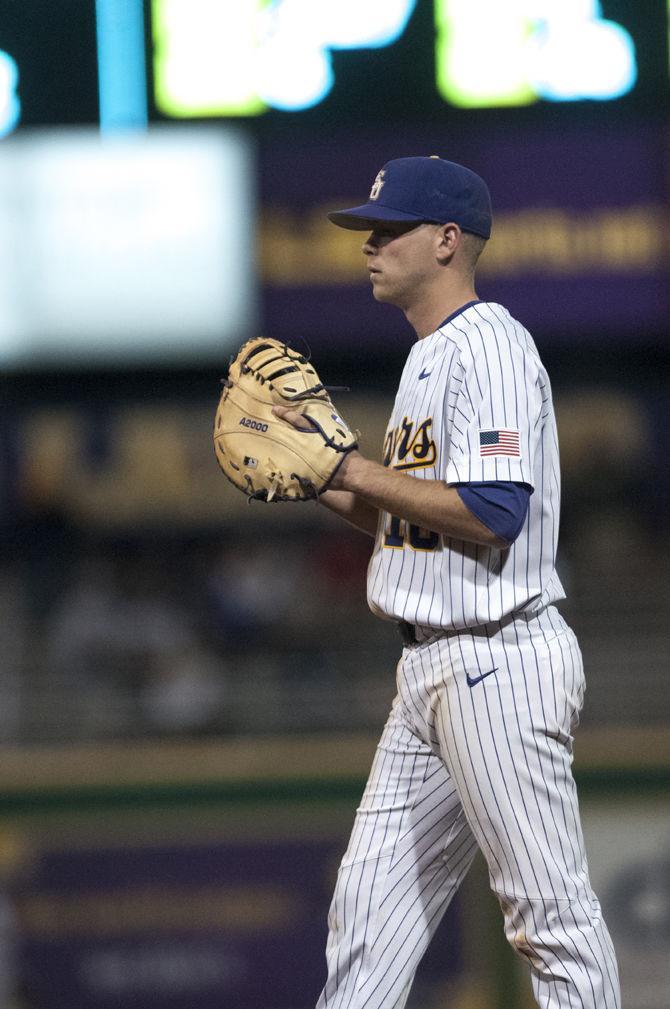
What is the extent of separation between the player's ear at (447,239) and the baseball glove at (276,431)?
22cm

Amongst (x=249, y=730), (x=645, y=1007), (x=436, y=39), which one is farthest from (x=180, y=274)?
(x=645, y=1007)

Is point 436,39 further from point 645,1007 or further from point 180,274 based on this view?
point 645,1007

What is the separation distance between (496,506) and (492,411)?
0.12m

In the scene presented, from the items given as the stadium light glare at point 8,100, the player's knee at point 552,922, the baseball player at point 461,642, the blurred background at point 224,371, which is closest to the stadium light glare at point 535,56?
the blurred background at point 224,371

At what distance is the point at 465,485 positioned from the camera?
1675 millimetres

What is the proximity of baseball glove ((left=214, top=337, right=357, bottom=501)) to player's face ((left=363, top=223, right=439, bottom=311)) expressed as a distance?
0.15 meters

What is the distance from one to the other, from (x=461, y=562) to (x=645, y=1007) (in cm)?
168

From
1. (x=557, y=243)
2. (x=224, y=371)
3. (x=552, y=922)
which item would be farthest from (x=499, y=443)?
(x=224, y=371)

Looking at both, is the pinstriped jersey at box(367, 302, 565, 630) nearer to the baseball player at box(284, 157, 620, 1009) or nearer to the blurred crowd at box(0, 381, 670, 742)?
the baseball player at box(284, 157, 620, 1009)

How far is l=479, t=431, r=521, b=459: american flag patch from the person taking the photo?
167 cm

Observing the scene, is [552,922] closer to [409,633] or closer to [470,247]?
[409,633]

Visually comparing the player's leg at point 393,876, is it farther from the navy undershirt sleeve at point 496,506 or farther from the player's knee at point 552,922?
the navy undershirt sleeve at point 496,506

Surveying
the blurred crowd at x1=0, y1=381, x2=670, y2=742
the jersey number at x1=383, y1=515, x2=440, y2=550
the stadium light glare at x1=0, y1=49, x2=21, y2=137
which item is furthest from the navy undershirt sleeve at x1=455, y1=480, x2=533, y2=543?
the blurred crowd at x1=0, y1=381, x2=670, y2=742

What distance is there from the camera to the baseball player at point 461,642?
1.69 metres
